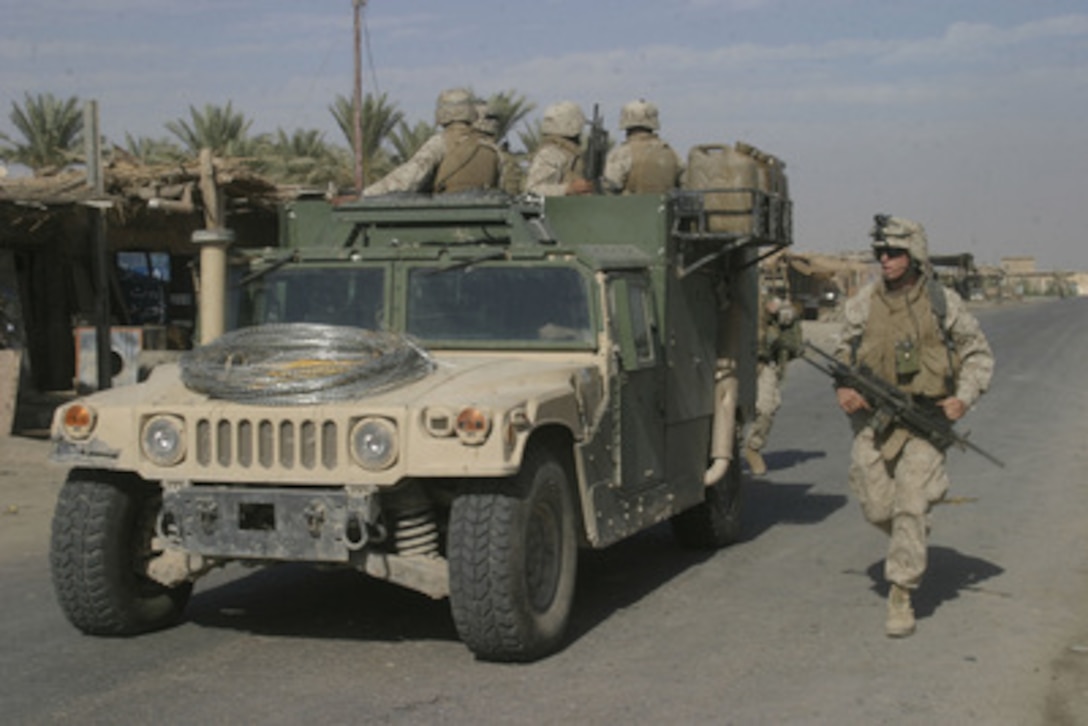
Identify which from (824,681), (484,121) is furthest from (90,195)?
(824,681)

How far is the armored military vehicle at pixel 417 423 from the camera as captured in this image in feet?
20.2

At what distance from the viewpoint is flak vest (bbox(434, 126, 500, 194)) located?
9438 mm

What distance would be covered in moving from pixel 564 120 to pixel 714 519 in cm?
279

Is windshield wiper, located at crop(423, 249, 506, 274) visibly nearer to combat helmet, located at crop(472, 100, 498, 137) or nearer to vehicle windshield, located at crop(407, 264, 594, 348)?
vehicle windshield, located at crop(407, 264, 594, 348)

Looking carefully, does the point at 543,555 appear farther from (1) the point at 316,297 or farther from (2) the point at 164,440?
(1) the point at 316,297

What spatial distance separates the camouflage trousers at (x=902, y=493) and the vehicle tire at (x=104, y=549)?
336cm

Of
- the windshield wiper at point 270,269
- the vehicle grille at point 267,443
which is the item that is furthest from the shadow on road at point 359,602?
the windshield wiper at point 270,269

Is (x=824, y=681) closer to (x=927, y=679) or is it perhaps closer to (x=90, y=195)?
(x=927, y=679)

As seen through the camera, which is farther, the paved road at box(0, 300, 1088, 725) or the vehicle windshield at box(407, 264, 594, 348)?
the vehicle windshield at box(407, 264, 594, 348)

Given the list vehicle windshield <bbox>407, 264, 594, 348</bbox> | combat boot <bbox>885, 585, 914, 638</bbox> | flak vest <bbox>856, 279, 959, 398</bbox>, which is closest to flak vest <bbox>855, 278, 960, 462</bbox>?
flak vest <bbox>856, 279, 959, 398</bbox>

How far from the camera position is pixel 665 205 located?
27.3 feet

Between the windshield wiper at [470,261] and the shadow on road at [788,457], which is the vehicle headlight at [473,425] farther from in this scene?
the shadow on road at [788,457]

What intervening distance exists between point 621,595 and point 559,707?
2352 millimetres

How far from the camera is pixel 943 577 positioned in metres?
8.60
